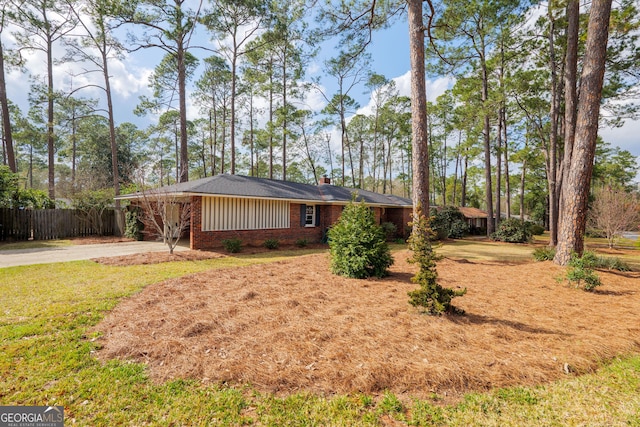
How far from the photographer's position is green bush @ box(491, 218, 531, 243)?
55.5ft

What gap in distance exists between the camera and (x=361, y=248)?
6734 mm

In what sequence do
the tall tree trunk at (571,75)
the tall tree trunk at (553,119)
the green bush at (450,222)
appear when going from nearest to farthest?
the tall tree trunk at (571,75)
the tall tree trunk at (553,119)
the green bush at (450,222)

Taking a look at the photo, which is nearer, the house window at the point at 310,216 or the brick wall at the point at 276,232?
the brick wall at the point at 276,232

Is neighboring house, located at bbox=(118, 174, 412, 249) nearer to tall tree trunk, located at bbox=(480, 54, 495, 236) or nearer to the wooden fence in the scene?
the wooden fence

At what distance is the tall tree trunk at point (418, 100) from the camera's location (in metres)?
9.10

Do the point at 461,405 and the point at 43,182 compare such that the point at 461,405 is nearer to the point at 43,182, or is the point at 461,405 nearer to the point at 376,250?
the point at 376,250

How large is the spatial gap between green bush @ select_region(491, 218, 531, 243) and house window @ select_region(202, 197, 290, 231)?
14423 mm

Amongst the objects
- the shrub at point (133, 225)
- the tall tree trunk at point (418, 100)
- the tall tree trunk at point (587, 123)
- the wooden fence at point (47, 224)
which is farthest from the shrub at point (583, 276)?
the wooden fence at point (47, 224)

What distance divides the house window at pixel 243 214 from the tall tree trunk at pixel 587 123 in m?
11.0

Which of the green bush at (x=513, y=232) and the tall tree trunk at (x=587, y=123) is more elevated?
the tall tree trunk at (x=587, y=123)

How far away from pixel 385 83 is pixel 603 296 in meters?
24.5

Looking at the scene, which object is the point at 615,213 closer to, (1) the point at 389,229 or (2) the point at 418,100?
(1) the point at 389,229

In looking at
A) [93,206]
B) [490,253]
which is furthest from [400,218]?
[93,206]

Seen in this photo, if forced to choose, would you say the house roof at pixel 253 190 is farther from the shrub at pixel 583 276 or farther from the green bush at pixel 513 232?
the green bush at pixel 513 232
